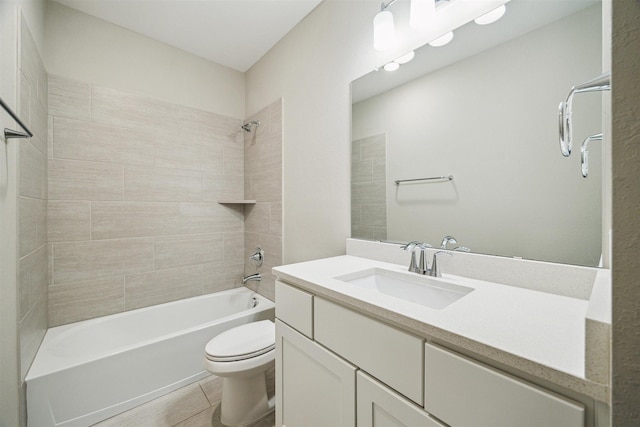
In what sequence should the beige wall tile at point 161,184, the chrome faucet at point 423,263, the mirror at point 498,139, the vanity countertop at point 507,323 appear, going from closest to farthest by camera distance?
the vanity countertop at point 507,323 → the mirror at point 498,139 → the chrome faucet at point 423,263 → the beige wall tile at point 161,184

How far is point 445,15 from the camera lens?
3.71 feet

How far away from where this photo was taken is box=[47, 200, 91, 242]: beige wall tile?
172cm

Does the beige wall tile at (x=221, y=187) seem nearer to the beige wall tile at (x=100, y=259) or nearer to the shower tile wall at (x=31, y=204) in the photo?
the beige wall tile at (x=100, y=259)

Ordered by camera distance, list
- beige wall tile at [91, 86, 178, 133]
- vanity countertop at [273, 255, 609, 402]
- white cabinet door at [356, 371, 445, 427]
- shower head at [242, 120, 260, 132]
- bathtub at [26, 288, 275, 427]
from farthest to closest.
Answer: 1. shower head at [242, 120, 260, 132]
2. beige wall tile at [91, 86, 178, 133]
3. bathtub at [26, 288, 275, 427]
4. white cabinet door at [356, 371, 445, 427]
5. vanity countertop at [273, 255, 609, 402]

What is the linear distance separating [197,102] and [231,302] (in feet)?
6.18

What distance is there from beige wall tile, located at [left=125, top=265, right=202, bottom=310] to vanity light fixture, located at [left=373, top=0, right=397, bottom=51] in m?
2.23

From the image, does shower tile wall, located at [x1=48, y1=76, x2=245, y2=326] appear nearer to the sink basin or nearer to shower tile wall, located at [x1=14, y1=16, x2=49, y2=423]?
shower tile wall, located at [x1=14, y1=16, x2=49, y2=423]

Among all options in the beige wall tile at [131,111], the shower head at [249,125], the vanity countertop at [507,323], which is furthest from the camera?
the shower head at [249,125]

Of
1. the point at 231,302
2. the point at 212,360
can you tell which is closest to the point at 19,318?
the point at 212,360

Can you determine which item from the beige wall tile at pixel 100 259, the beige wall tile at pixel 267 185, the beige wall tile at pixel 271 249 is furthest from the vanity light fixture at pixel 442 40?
the beige wall tile at pixel 100 259

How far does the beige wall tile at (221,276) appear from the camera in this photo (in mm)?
2398

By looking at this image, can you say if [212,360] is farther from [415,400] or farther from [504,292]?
[504,292]

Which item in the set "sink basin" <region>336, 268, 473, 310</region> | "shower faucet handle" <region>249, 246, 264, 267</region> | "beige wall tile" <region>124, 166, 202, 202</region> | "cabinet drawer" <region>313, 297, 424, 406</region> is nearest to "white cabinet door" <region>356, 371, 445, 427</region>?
"cabinet drawer" <region>313, 297, 424, 406</region>

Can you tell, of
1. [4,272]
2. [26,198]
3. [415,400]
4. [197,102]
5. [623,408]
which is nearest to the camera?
[623,408]
